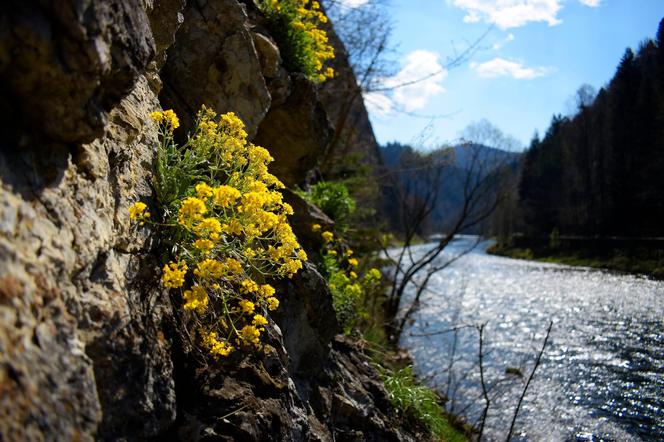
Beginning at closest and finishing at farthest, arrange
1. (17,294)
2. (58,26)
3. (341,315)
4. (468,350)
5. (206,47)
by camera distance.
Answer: (17,294) < (58,26) < (206,47) < (341,315) < (468,350)

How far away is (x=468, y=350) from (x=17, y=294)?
10.1 m

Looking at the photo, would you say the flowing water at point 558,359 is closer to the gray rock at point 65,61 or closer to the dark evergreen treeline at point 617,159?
the gray rock at point 65,61

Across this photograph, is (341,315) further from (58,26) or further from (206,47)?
(58,26)

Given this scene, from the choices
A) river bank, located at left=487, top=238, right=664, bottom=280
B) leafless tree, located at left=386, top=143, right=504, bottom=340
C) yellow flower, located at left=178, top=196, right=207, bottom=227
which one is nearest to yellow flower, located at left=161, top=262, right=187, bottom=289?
yellow flower, located at left=178, top=196, right=207, bottom=227

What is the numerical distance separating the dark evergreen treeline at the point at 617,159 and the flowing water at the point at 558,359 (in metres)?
16.8

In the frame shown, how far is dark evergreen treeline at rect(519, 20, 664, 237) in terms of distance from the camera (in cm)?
2953

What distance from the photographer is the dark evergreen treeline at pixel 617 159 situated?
96.9ft

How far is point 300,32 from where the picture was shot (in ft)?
19.0

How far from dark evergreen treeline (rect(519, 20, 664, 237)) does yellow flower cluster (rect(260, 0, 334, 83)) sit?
92.1ft

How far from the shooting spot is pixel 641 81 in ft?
106

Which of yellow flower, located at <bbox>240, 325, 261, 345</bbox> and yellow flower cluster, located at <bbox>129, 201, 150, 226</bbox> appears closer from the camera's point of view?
yellow flower cluster, located at <bbox>129, 201, 150, 226</bbox>

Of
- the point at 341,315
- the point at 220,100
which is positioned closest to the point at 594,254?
the point at 341,315

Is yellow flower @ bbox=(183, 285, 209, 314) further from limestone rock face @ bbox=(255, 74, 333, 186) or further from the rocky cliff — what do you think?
limestone rock face @ bbox=(255, 74, 333, 186)

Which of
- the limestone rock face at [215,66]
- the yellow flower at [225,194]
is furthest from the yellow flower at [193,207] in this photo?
the limestone rock face at [215,66]
